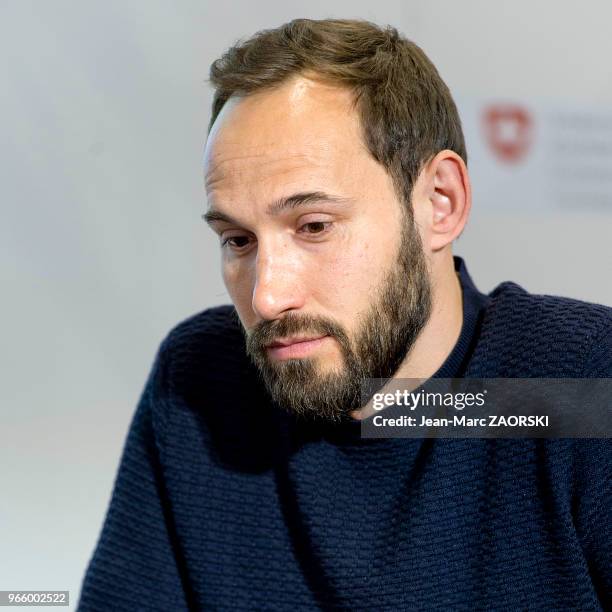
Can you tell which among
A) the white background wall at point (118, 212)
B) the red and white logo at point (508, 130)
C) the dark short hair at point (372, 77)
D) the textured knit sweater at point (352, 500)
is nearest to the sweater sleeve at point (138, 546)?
the textured knit sweater at point (352, 500)

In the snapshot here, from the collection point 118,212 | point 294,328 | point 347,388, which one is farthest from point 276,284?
point 118,212

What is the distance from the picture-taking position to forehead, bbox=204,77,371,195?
3.39ft

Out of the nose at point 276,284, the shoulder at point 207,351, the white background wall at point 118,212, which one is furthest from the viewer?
the white background wall at point 118,212

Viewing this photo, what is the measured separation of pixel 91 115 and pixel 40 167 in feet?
0.51

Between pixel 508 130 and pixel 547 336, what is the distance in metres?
0.91

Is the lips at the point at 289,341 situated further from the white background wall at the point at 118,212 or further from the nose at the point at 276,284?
the white background wall at the point at 118,212

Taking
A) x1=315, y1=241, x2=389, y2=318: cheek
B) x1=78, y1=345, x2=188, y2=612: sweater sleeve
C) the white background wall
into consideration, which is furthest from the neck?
the white background wall

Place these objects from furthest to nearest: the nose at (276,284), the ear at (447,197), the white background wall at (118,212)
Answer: the white background wall at (118,212) → the ear at (447,197) → the nose at (276,284)

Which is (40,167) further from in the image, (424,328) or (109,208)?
(424,328)

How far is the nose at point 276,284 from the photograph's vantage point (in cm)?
102

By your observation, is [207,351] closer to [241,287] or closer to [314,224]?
[241,287]

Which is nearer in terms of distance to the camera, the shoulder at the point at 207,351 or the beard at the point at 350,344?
the beard at the point at 350,344

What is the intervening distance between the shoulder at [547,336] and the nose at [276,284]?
11.2 inches

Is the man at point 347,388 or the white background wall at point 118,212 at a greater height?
the white background wall at point 118,212
